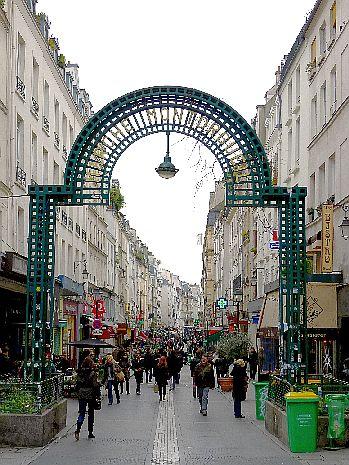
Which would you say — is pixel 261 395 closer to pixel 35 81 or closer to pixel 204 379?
pixel 204 379

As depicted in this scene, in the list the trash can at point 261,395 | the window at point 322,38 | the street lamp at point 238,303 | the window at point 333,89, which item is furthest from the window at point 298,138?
the street lamp at point 238,303

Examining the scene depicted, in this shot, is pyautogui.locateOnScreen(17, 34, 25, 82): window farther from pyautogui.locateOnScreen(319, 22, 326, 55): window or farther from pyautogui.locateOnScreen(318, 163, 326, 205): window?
pyautogui.locateOnScreen(318, 163, 326, 205): window

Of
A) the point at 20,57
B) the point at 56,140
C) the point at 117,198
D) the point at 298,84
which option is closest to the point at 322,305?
the point at 298,84

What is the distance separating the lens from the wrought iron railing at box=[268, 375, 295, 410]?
16.4 meters

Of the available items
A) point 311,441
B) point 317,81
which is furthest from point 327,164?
point 311,441

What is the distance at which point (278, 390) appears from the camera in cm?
1723

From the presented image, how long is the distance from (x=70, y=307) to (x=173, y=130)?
920 inches

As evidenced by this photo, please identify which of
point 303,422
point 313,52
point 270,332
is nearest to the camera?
point 303,422

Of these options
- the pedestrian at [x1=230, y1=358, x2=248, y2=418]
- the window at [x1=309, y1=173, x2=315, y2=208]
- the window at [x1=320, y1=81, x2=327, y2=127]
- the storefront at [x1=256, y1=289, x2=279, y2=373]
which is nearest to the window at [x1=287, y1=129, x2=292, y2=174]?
the window at [x1=309, y1=173, x2=315, y2=208]

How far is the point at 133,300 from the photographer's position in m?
103

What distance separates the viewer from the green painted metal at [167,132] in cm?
1733

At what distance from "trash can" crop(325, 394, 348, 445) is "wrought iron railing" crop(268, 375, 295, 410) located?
162 centimetres

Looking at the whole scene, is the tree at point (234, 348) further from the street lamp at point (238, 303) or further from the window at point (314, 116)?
the street lamp at point (238, 303)

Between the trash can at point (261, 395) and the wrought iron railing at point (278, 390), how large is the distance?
106cm
